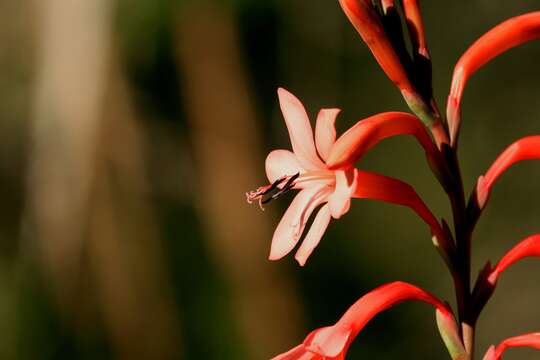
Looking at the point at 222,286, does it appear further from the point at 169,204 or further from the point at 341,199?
the point at 341,199

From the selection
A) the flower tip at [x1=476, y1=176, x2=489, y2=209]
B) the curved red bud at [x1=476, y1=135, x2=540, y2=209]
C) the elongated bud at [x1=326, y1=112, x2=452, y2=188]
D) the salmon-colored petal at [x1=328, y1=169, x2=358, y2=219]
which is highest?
the elongated bud at [x1=326, y1=112, x2=452, y2=188]

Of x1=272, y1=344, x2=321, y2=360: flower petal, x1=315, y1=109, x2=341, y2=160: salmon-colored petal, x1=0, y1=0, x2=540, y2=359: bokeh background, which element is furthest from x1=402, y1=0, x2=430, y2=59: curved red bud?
x1=0, y1=0, x2=540, y2=359: bokeh background

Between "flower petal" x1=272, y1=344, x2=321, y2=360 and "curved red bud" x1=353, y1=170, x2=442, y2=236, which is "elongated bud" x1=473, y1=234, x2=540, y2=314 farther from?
"flower petal" x1=272, y1=344, x2=321, y2=360

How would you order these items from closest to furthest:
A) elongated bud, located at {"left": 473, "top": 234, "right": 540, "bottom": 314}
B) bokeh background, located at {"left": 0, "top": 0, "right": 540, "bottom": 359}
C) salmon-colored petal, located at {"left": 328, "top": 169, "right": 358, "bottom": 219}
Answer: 1. salmon-colored petal, located at {"left": 328, "top": 169, "right": 358, "bottom": 219}
2. elongated bud, located at {"left": 473, "top": 234, "right": 540, "bottom": 314}
3. bokeh background, located at {"left": 0, "top": 0, "right": 540, "bottom": 359}

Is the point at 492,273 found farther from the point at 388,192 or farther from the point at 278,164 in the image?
the point at 278,164

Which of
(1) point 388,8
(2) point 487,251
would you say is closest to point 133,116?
(2) point 487,251

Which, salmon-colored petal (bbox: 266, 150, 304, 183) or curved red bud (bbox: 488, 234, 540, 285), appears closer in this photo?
curved red bud (bbox: 488, 234, 540, 285)
